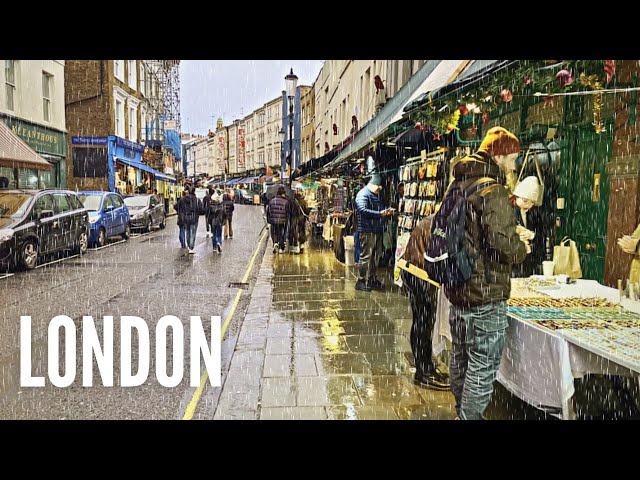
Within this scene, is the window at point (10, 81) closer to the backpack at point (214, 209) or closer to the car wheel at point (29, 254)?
the backpack at point (214, 209)

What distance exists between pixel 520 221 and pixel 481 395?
11.3ft

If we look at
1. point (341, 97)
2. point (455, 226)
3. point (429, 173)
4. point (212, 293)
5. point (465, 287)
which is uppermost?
point (341, 97)

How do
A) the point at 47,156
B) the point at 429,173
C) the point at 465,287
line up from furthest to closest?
the point at 47,156 → the point at 429,173 → the point at 465,287

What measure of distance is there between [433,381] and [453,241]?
1739 mm

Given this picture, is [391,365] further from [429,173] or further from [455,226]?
[429,173]

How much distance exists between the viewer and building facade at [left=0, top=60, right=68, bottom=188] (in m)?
20.1

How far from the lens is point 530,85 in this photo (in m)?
4.93

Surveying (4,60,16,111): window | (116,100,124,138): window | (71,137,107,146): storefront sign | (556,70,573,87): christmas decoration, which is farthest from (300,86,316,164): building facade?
(556,70,573,87): christmas decoration

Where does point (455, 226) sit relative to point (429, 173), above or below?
below

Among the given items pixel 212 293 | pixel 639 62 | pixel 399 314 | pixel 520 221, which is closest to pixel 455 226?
pixel 639 62

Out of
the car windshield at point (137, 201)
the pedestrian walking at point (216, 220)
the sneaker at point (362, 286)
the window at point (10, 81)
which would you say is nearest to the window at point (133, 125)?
the car windshield at point (137, 201)

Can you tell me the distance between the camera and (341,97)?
26.2 meters

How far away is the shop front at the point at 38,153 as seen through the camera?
20.1 metres

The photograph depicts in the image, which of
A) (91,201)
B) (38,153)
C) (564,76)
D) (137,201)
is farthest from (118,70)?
(564,76)
